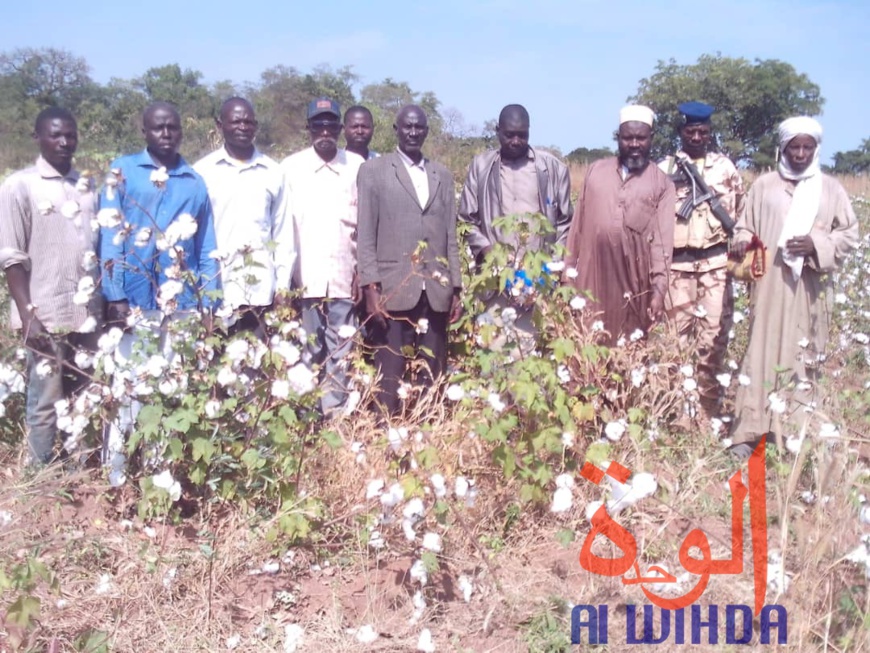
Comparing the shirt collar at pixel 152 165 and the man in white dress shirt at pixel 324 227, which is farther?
the man in white dress shirt at pixel 324 227

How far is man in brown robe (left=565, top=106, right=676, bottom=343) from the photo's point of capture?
171 inches

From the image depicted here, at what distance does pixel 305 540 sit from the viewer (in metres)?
3.23

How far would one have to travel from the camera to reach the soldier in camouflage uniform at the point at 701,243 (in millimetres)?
4582

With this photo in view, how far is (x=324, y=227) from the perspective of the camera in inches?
182

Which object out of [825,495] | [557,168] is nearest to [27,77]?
[557,168]

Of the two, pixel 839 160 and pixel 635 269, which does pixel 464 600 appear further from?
pixel 839 160

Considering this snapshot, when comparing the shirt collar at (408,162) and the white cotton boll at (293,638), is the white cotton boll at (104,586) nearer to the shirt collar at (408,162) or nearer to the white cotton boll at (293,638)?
the white cotton boll at (293,638)

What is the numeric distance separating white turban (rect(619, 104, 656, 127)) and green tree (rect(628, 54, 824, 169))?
23.9 m

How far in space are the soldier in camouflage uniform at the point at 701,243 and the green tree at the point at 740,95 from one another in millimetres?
23519

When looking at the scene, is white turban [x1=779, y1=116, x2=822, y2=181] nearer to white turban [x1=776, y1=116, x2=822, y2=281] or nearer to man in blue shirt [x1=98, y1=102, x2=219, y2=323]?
white turban [x1=776, y1=116, x2=822, y2=281]

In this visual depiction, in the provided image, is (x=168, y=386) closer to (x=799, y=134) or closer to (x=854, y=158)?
(x=799, y=134)

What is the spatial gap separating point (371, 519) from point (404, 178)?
1.94 meters

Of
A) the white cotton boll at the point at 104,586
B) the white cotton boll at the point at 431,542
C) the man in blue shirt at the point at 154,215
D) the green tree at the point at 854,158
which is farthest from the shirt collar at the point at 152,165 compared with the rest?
the green tree at the point at 854,158

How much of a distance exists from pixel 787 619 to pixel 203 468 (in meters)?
2.09
